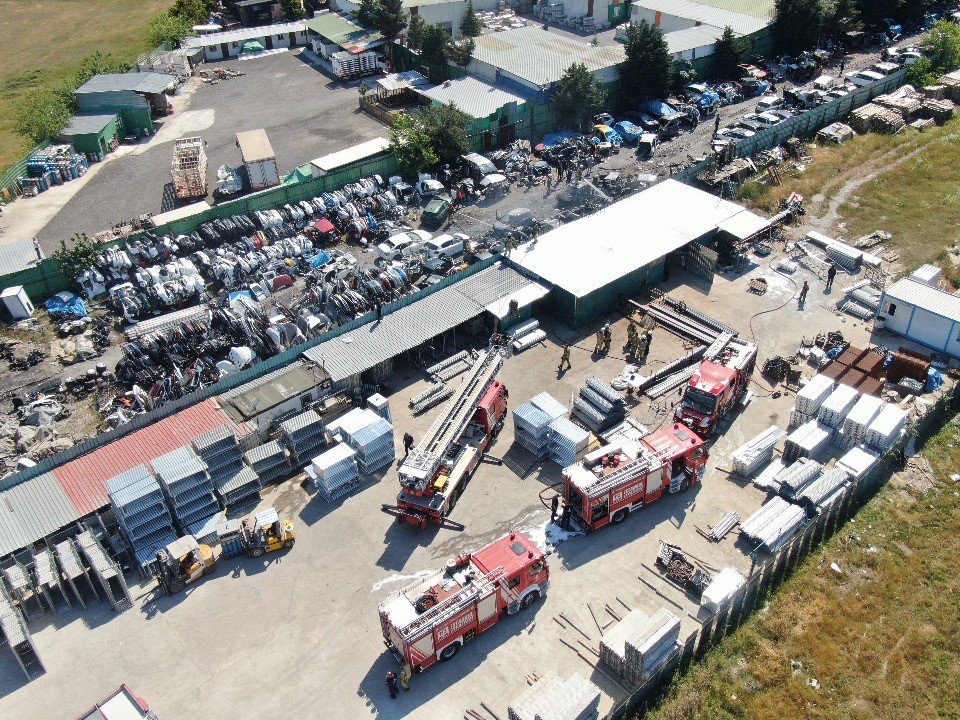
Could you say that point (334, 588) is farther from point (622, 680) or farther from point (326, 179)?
point (326, 179)

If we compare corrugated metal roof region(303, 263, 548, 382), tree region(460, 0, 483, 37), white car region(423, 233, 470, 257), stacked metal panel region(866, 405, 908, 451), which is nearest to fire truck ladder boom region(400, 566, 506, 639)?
corrugated metal roof region(303, 263, 548, 382)

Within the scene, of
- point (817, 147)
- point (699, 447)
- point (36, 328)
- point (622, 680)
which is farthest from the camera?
point (817, 147)

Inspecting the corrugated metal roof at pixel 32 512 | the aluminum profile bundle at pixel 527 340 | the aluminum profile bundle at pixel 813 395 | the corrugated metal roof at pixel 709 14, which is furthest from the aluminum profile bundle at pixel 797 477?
the corrugated metal roof at pixel 709 14

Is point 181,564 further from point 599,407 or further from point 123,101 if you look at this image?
point 123,101

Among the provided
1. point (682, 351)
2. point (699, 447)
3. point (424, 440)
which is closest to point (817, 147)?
point (682, 351)

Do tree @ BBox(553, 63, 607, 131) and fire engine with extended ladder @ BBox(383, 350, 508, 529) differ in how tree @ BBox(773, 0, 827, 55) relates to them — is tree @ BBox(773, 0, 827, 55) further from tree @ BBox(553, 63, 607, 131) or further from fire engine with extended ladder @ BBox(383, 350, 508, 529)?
fire engine with extended ladder @ BBox(383, 350, 508, 529)

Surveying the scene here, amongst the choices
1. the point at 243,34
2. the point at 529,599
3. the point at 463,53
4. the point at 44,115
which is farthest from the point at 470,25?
the point at 529,599
